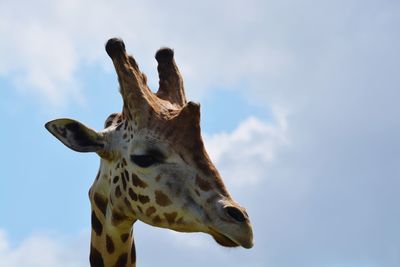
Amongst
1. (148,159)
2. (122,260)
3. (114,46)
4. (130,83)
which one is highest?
(114,46)

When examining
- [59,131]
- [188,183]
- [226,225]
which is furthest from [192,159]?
[59,131]

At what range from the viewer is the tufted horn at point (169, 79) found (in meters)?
11.3

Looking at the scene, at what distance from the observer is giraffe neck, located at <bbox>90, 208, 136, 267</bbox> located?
34.1 feet

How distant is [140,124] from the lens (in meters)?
10.4

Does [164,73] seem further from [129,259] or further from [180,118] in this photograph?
[129,259]

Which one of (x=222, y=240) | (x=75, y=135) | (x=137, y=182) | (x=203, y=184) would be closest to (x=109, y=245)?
(x=137, y=182)

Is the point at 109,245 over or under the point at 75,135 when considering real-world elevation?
under

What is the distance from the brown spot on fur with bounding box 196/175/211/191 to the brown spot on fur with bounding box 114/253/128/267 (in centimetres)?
135

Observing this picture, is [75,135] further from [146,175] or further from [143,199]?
[143,199]

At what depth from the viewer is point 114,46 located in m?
10.8

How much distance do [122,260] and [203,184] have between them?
1427 millimetres

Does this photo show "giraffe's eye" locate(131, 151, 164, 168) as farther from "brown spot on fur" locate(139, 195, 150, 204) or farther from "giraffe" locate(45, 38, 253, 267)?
"brown spot on fur" locate(139, 195, 150, 204)

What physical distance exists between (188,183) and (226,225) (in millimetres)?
728

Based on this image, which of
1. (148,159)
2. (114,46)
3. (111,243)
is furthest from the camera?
(114,46)
